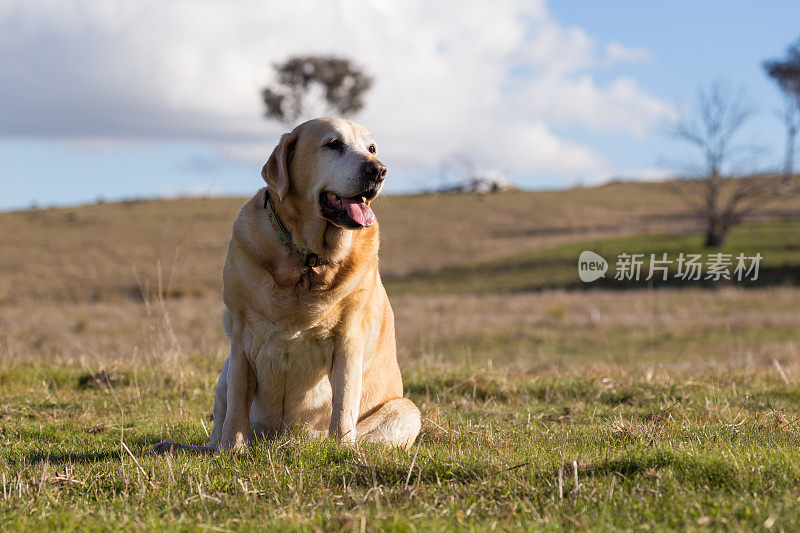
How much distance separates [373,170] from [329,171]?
33 cm

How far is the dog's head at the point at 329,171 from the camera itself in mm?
4715

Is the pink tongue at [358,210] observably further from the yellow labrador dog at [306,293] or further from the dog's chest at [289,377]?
the dog's chest at [289,377]

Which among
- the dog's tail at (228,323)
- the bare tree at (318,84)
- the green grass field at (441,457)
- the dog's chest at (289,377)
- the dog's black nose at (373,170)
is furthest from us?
the bare tree at (318,84)

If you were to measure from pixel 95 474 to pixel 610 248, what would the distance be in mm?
35708

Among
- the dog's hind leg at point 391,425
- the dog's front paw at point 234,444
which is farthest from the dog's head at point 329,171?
the dog's front paw at point 234,444

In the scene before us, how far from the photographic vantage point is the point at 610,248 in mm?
37812

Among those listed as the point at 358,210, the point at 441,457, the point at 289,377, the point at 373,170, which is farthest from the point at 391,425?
the point at 373,170

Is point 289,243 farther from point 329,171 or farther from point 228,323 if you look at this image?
point 228,323

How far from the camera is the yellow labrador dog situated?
190 inches

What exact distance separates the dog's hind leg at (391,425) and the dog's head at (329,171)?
1372 mm

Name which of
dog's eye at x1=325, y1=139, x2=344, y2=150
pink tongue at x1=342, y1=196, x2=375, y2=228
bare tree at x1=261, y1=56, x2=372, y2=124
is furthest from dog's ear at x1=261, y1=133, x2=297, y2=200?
bare tree at x1=261, y1=56, x2=372, y2=124

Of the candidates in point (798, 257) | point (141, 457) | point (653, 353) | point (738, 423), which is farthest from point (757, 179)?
point (141, 457)

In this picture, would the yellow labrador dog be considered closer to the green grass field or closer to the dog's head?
the dog's head

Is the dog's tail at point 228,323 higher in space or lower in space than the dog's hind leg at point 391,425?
higher
